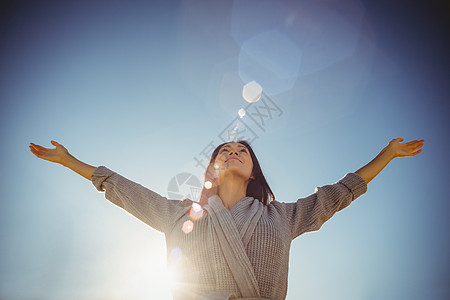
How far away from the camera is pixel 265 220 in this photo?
229cm

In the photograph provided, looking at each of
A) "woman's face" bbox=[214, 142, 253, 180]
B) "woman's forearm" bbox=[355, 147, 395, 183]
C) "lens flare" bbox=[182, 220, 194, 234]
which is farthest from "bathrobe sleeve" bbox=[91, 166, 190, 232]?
"woman's forearm" bbox=[355, 147, 395, 183]

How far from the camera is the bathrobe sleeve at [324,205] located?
2.44 m

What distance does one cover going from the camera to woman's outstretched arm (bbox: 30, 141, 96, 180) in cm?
262

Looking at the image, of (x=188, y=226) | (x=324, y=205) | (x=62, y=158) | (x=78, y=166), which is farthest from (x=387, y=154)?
(x=62, y=158)

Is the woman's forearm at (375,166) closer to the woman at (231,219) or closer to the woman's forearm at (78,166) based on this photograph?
the woman at (231,219)

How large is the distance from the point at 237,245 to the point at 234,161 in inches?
43.1

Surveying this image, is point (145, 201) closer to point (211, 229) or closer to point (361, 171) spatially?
point (211, 229)

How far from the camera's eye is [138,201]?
8.13ft

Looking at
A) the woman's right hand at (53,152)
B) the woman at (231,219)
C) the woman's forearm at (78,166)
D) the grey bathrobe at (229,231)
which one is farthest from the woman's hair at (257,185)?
the woman's right hand at (53,152)

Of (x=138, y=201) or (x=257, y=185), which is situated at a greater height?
(x=257, y=185)

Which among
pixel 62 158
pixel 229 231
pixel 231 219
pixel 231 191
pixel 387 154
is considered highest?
pixel 387 154

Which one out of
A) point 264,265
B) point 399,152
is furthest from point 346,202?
point 264,265

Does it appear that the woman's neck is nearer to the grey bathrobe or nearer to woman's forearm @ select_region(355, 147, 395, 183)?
the grey bathrobe

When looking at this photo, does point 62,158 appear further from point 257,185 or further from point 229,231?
point 257,185
